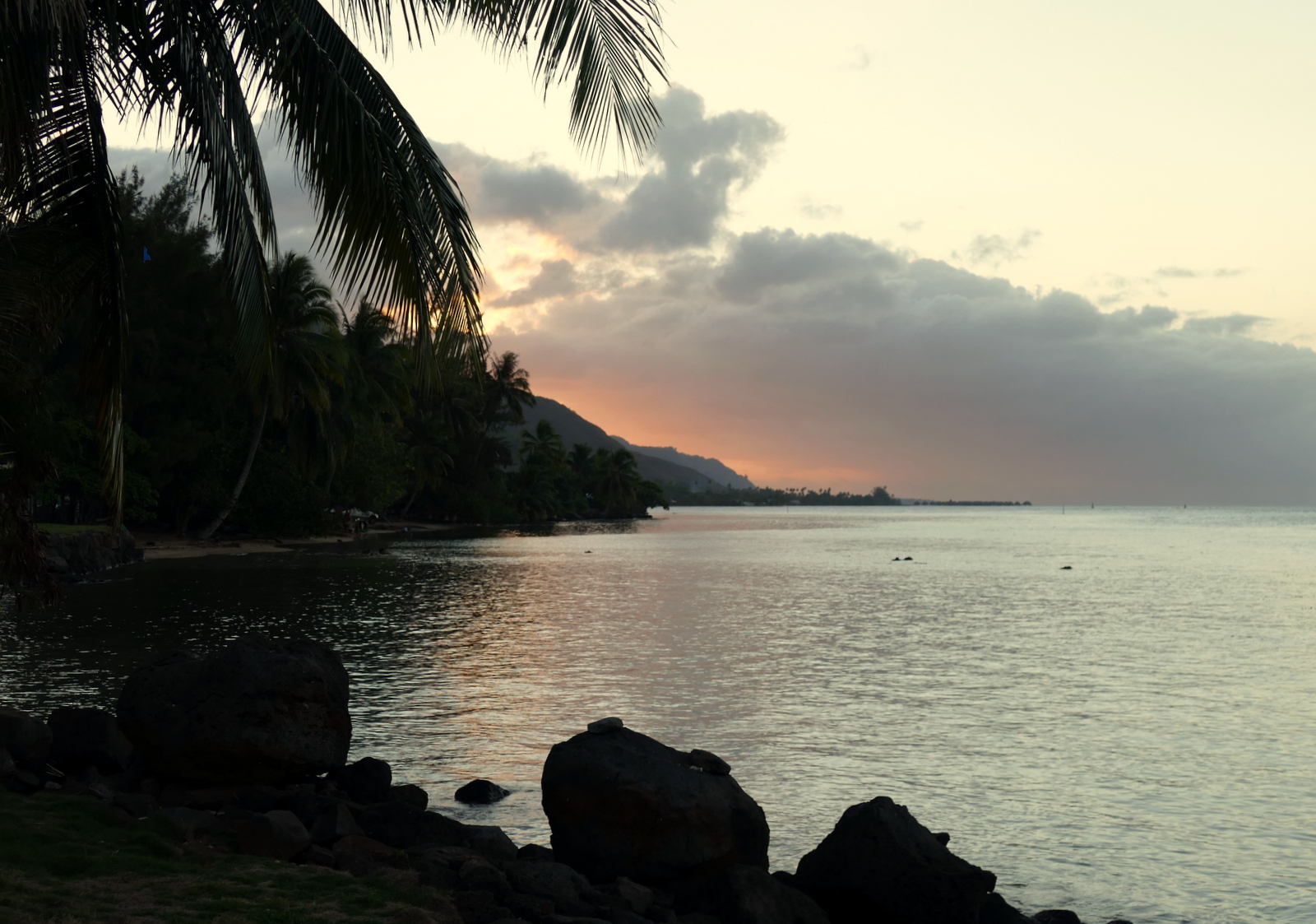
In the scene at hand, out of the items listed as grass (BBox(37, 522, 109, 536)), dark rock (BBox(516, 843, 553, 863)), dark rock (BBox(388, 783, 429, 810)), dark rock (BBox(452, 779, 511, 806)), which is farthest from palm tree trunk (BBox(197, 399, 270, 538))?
dark rock (BBox(516, 843, 553, 863))

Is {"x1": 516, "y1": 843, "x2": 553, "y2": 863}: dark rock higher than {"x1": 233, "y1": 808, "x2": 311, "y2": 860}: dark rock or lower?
lower

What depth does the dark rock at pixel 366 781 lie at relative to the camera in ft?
28.8

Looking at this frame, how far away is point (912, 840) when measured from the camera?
723 cm

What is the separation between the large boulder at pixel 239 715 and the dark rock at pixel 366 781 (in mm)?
312

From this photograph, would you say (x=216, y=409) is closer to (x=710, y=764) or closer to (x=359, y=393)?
(x=359, y=393)

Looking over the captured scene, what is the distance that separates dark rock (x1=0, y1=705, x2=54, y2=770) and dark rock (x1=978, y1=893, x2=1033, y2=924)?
313 inches

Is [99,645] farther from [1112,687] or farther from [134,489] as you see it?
[134,489]

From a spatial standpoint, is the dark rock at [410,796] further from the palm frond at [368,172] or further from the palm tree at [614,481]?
the palm tree at [614,481]

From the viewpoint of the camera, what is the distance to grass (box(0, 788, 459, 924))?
18.1ft

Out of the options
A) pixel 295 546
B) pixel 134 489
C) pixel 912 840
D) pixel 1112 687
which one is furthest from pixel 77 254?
pixel 295 546

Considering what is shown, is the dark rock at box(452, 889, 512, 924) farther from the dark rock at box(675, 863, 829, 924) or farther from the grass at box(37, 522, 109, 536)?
the grass at box(37, 522, 109, 536)

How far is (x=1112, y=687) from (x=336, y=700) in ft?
43.1

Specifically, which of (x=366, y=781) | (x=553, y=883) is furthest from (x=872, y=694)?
(x=553, y=883)

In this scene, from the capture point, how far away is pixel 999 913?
278 inches
